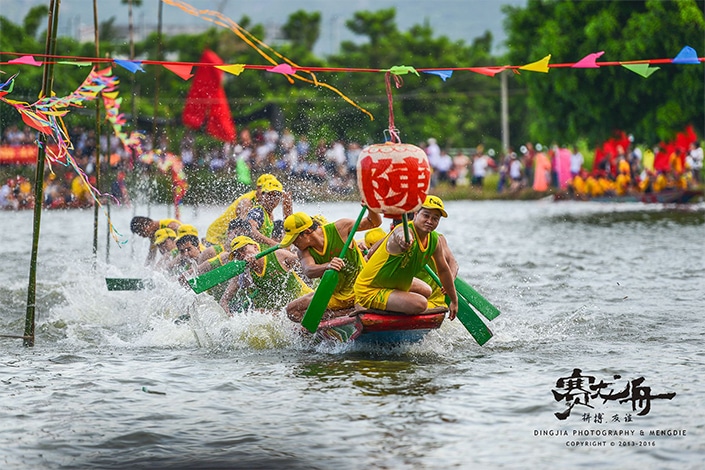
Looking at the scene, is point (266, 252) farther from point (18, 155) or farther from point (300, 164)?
point (300, 164)

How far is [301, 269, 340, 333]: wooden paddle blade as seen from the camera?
942 centimetres

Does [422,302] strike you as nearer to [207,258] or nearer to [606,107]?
[207,258]

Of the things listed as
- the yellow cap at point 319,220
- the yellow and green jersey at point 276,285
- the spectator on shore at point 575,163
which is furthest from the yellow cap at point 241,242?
the spectator on shore at point 575,163

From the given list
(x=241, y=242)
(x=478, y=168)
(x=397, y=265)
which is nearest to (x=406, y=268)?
(x=397, y=265)

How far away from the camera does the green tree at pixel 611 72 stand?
94.8 ft

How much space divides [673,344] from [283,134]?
30499 millimetres

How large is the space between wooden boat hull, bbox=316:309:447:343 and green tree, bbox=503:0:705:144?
21.0 meters

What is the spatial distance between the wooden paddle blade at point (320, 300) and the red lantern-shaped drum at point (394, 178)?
107cm

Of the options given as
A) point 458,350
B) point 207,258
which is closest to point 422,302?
point 458,350

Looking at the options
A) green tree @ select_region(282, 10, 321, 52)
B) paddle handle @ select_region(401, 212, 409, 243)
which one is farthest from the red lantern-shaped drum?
green tree @ select_region(282, 10, 321, 52)

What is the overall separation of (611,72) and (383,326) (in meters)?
22.3

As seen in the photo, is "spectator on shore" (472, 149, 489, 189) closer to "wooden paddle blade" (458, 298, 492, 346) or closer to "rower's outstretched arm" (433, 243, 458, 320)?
"wooden paddle blade" (458, 298, 492, 346)

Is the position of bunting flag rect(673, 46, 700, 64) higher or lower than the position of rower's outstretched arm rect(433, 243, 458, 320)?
higher

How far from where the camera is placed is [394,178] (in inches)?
331
